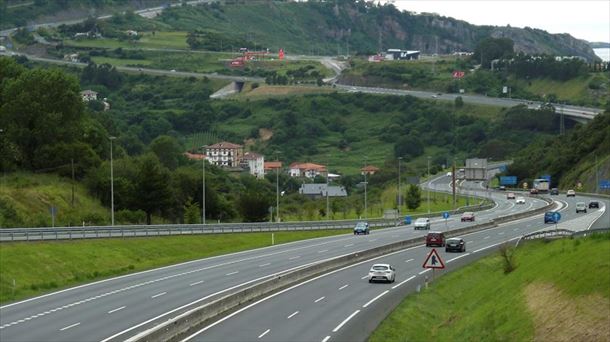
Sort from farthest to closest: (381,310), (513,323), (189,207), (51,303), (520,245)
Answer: (189,207)
(520,245)
(51,303)
(381,310)
(513,323)

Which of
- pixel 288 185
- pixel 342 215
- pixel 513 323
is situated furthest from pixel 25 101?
pixel 288 185

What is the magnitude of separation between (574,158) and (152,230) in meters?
99.9

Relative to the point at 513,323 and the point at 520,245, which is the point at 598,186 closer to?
the point at 520,245

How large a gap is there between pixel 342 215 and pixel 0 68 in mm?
44500

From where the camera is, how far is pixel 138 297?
4984 centimetres

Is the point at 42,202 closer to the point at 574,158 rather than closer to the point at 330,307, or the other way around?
the point at 330,307

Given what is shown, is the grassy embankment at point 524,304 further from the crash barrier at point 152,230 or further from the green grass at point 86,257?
the crash barrier at point 152,230

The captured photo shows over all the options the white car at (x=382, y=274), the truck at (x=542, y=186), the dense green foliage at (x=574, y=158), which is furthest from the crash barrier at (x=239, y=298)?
the truck at (x=542, y=186)

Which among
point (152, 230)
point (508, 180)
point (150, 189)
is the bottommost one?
point (508, 180)

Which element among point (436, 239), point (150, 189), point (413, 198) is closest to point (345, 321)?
point (436, 239)

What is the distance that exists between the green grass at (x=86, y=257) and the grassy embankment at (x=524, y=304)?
19.9 m

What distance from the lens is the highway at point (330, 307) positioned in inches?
1524

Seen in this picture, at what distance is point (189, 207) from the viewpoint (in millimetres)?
106438

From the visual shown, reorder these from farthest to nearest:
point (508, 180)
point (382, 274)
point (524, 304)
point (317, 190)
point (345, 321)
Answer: point (317, 190), point (508, 180), point (382, 274), point (345, 321), point (524, 304)
